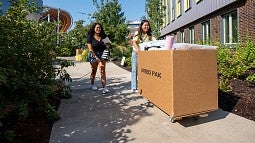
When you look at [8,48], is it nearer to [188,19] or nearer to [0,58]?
[0,58]

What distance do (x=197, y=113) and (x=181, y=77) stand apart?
A: 0.60m

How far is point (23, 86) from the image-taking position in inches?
157

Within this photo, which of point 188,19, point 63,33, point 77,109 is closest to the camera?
point 77,109

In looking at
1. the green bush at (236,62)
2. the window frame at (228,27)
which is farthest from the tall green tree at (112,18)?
the green bush at (236,62)

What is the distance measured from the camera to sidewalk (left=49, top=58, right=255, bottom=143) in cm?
412

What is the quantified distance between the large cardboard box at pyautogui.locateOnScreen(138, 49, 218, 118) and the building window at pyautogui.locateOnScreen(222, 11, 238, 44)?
9.10m

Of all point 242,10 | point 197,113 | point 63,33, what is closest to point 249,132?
point 197,113

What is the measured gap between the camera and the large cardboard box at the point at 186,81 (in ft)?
13.5

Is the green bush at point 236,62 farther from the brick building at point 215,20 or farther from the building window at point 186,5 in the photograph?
the building window at point 186,5

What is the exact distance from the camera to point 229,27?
46.1 ft

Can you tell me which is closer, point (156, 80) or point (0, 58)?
point (0, 58)

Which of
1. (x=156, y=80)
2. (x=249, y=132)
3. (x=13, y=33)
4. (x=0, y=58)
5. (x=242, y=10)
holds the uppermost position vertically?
(x=242, y=10)

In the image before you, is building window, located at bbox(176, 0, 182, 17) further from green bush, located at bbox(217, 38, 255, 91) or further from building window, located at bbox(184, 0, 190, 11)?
green bush, located at bbox(217, 38, 255, 91)

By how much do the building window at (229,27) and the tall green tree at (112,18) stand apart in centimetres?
1033
